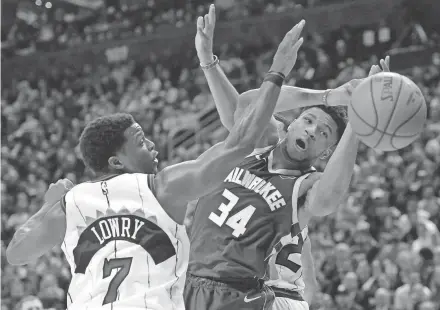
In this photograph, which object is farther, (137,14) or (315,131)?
(137,14)

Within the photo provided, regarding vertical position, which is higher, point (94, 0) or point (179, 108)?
point (94, 0)

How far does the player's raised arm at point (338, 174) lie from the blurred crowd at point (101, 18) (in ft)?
46.6

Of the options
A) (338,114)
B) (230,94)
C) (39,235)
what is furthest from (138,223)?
(338,114)

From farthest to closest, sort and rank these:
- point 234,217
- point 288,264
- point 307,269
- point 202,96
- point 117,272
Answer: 1. point 202,96
2. point 307,269
3. point 288,264
4. point 234,217
5. point 117,272

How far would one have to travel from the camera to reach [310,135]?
4.71 m

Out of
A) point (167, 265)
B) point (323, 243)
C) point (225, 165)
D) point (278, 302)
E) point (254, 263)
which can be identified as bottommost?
point (323, 243)

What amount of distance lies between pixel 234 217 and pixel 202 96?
12363mm

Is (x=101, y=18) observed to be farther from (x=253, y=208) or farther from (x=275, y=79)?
(x=275, y=79)

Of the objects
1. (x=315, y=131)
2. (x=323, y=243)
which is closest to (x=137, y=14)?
(x=323, y=243)

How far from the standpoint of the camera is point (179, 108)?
1717 cm

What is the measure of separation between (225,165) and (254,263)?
50.0 inches

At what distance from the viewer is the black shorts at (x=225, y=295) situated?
15.1ft

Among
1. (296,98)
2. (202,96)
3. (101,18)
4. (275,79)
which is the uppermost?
(275,79)

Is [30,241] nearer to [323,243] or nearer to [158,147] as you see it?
[323,243]
